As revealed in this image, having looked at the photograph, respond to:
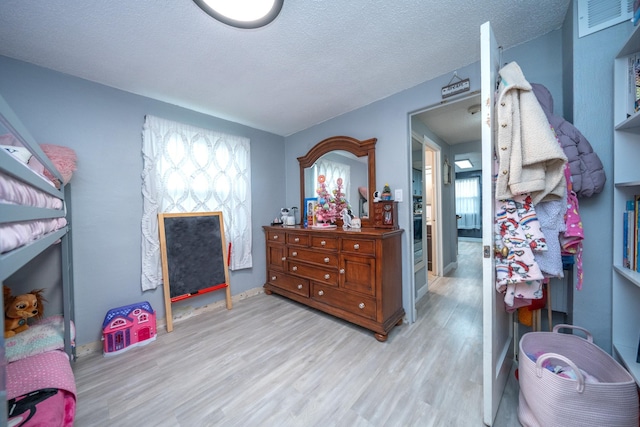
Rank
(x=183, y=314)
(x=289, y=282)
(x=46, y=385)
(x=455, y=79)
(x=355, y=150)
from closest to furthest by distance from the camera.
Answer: (x=46, y=385) < (x=455, y=79) < (x=183, y=314) < (x=355, y=150) < (x=289, y=282)

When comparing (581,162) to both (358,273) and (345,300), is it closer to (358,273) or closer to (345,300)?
(358,273)

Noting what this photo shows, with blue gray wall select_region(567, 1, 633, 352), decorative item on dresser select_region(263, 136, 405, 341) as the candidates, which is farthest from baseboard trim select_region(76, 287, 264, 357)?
blue gray wall select_region(567, 1, 633, 352)

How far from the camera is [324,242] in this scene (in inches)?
89.7

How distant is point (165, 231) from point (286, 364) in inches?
68.0

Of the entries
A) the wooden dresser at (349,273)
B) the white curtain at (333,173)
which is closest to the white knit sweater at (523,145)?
the wooden dresser at (349,273)

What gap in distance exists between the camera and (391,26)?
4.54ft

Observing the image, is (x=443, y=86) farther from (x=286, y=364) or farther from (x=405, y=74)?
(x=286, y=364)

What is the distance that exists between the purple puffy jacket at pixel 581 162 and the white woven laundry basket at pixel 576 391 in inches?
29.4

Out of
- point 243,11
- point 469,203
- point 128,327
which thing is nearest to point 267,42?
point 243,11

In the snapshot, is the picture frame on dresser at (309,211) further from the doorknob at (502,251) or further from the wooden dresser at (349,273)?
the doorknob at (502,251)

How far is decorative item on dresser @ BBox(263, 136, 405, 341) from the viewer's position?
1926mm

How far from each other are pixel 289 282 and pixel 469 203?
671cm

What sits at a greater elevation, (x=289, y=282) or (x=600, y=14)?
(x=600, y=14)

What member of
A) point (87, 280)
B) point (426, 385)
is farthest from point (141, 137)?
point (426, 385)
